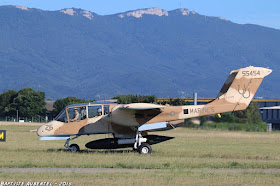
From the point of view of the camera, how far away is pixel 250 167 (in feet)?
76.5

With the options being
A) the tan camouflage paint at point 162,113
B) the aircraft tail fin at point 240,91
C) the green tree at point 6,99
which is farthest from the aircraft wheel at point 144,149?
the green tree at point 6,99

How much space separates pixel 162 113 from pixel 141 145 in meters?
2.00

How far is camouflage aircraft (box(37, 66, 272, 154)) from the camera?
95.2 ft

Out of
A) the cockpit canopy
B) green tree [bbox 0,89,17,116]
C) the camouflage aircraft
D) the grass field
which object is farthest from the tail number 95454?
green tree [bbox 0,89,17,116]

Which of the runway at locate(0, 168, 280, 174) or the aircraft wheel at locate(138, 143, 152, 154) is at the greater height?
the aircraft wheel at locate(138, 143, 152, 154)

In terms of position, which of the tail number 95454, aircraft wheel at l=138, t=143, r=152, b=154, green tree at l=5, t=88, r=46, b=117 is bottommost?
aircraft wheel at l=138, t=143, r=152, b=154

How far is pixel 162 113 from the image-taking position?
29.2m

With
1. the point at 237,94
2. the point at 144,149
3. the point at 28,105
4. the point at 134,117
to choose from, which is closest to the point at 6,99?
the point at 28,105

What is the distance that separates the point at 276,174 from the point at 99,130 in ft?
36.8

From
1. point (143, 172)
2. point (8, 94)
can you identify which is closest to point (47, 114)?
point (8, 94)

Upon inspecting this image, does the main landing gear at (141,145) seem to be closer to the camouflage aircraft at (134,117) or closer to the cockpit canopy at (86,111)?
the camouflage aircraft at (134,117)

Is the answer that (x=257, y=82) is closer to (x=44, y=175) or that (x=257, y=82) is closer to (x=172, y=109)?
(x=172, y=109)

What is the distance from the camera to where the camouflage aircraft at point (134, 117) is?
95.2ft

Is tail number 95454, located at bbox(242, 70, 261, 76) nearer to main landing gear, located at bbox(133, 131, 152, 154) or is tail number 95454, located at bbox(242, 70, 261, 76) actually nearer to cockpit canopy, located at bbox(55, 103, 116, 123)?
main landing gear, located at bbox(133, 131, 152, 154)
